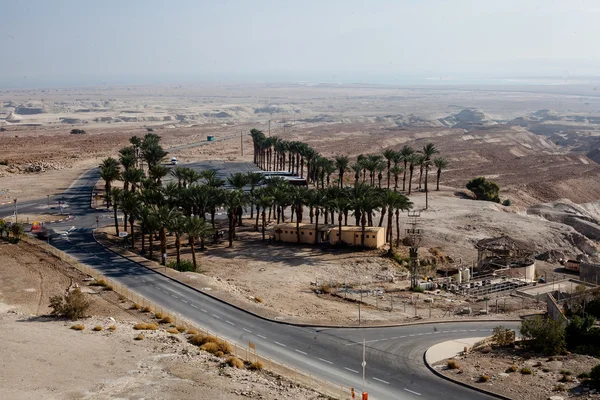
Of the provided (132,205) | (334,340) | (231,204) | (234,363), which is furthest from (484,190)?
(234,363)

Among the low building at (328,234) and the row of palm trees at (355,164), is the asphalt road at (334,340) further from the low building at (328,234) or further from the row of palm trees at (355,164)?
the row of palm trees at (355,164)

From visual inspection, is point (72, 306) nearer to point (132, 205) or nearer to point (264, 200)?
point (132, 205)

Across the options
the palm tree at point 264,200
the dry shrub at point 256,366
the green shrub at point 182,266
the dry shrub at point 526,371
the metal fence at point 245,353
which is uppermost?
the palm tree at point 264,200

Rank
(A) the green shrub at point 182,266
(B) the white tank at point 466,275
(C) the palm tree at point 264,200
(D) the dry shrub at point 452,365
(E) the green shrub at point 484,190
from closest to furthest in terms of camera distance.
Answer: (D) the dry shrub at point 452,365, (A) the green shrub at point 182,266, (B) the white tank at point 466,275, (C) the palm tree at point 264,200, (E) the green shrub at point 484,190

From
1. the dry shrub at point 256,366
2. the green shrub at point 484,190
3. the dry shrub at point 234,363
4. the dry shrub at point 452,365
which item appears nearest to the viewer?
the dry shrub at point 256,366

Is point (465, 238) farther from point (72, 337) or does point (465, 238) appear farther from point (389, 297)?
point (72, 337)

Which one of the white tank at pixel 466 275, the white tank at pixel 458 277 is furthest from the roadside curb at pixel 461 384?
the white tank at pixel 466 275

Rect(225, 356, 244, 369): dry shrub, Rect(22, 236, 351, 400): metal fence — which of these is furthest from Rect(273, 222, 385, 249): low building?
Rect(225, 356, 244, 369): dry shrub

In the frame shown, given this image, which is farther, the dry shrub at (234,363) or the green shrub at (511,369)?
the green shrub at (511,369)
